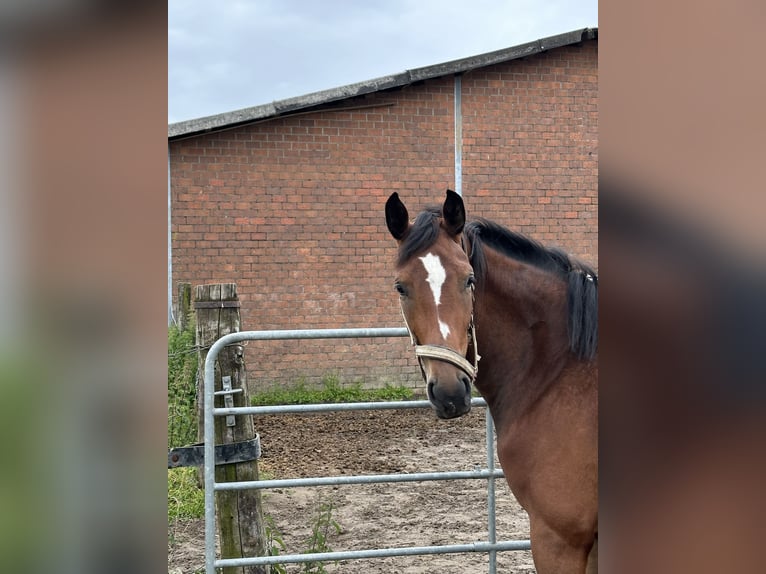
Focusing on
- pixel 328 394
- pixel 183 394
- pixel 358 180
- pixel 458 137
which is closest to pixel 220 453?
pixel 183 394

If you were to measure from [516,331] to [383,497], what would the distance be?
286 centimetres

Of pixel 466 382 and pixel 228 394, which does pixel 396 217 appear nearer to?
pixel 466 382

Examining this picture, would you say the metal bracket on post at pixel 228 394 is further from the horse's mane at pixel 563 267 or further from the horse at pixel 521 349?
the horse's mane at pixel 563 267

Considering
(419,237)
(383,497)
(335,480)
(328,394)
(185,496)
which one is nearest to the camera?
(419,237)

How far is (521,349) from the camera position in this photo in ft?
7.33

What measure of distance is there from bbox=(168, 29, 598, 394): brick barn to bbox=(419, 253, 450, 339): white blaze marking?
209 inches

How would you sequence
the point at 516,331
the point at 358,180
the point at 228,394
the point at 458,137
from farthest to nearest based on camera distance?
the point at 458,137 → the point at 358,180 → the point at 228,394 → the point at 516,331

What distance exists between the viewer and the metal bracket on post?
272 centimetres

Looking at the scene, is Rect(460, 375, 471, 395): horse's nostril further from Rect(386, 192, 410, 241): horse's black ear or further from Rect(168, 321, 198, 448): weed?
Rect(168, 321, 198, 448): weed

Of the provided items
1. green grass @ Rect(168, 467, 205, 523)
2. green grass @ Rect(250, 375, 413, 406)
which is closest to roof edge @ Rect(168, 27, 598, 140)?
green grass @ Rect(250, 375, 413, 406)

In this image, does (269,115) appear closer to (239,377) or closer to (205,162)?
(205,162)

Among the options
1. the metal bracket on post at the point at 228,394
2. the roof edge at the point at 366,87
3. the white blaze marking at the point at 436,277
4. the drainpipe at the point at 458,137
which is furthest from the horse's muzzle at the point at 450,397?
the drainpipe at the point at 458,137
